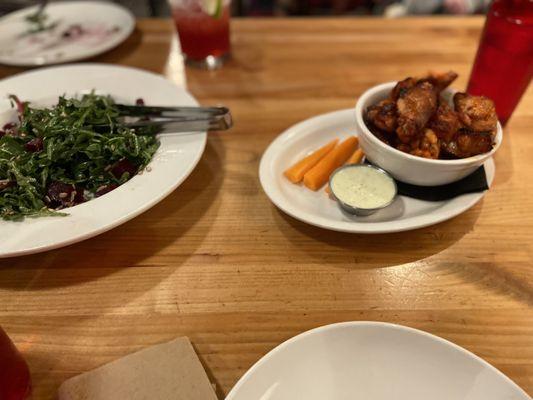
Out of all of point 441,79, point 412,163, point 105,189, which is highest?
point 441,79

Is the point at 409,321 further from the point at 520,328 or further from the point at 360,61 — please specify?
the point at 360,61

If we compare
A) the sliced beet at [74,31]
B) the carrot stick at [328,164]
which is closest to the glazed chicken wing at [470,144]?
the carrot stick at [328,164]

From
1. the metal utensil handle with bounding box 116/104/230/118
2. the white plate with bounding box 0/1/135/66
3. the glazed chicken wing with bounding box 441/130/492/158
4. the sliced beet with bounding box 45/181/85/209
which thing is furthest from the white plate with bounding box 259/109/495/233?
the white plate with bounding box 0/1/135/66

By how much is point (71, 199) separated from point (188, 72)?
967 millimetres

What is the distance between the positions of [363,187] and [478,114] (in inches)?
15.0

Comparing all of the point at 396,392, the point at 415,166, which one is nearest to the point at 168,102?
the point at 415,166

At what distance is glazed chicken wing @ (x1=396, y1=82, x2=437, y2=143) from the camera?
1252 millimetres

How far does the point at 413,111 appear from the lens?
1.26 meters

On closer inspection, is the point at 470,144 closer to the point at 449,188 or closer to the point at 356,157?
the point at 449,188

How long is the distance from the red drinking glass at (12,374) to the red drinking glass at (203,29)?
4.76ft

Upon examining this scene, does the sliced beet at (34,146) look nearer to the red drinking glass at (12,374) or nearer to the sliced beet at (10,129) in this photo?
the sliced beet at (10,129)

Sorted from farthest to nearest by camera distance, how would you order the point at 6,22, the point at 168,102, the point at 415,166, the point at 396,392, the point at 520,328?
the point at 6,22 → the point at 168,102 → the point at 415,166 → the point at 520,328 → the point at 396,392

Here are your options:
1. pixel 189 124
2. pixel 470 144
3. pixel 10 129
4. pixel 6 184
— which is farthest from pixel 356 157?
pixel 10 129

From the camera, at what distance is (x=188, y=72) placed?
1.99 m
